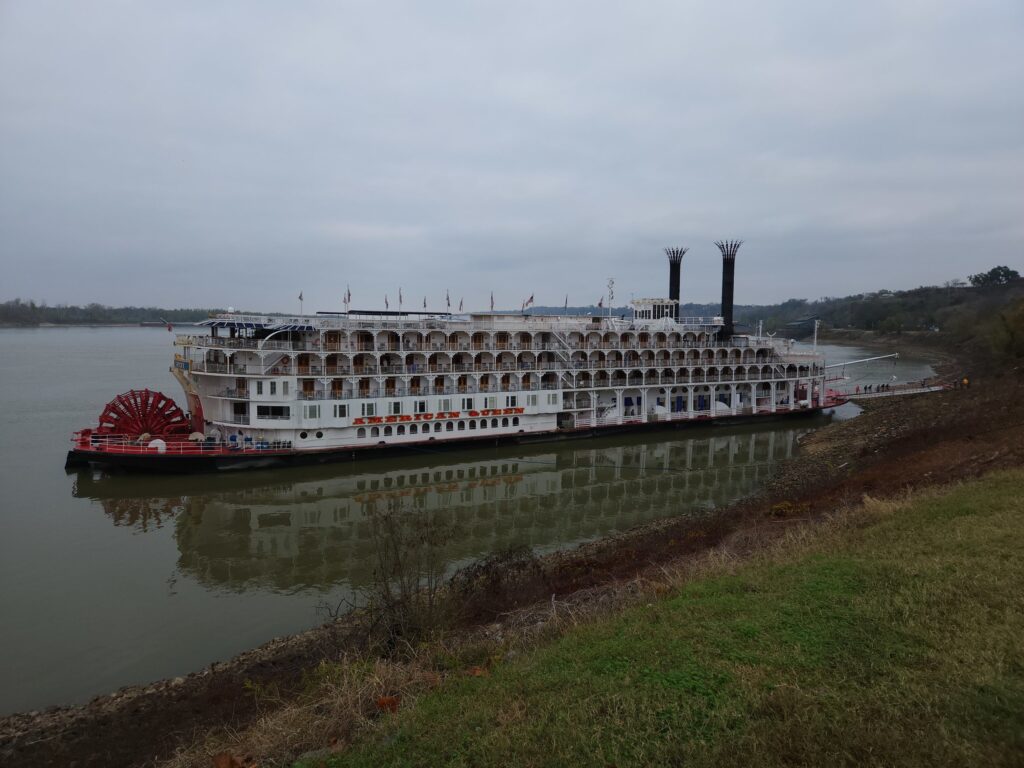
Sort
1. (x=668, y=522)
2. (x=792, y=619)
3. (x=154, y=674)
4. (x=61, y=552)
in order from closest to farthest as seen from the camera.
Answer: (x=792, y=619) → (x=154, y=674) → (x=61, y=552) → (x=668, y=522)

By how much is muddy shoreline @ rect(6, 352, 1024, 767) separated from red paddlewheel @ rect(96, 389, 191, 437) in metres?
19.9

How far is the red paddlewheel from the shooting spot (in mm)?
28406

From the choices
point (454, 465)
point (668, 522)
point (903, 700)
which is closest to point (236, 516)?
point (454, 465)

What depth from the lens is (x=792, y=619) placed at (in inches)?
350

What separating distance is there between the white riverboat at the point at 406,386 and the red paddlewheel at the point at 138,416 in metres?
0.06

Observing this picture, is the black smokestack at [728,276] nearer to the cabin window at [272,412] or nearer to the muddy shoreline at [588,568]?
the muddy shoreline at [588,568]

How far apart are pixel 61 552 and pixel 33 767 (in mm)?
11080

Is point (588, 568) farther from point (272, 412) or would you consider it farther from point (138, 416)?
point (138, 416)

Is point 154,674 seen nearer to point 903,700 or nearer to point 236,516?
point 236,516

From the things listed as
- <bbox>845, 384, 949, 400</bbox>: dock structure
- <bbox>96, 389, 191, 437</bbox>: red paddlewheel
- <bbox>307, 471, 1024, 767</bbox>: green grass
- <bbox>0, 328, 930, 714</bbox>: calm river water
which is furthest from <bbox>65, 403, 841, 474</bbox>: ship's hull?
<bbox>845, 384, 949, 400</bbox>: dock structure

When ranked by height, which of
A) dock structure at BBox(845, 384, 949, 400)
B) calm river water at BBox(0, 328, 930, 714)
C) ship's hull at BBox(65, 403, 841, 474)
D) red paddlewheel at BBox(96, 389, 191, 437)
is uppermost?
red paddlewheel at BBox(96, 389, 191, 437)

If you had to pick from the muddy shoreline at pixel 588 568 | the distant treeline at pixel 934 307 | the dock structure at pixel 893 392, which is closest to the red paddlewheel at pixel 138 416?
the muddy shoreline at pixel 588 568

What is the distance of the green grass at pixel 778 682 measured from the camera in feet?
19.9

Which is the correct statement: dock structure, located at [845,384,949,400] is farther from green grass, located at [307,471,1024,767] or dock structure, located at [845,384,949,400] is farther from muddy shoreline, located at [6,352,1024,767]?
green grass, located at [307,471,1024,767]
